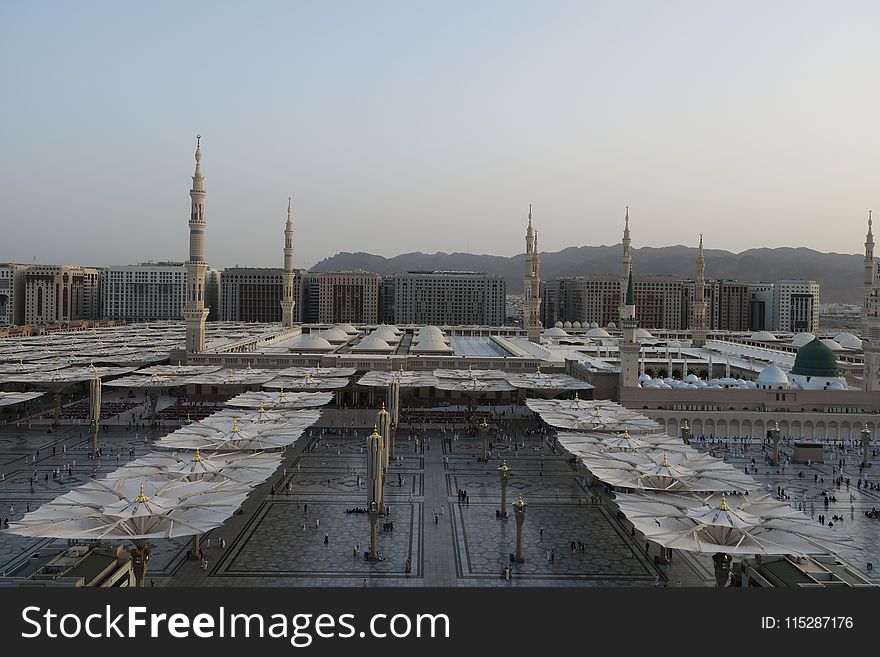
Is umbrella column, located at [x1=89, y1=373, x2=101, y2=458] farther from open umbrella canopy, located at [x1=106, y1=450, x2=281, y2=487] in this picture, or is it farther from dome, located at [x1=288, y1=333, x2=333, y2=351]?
dome, located at [x1=288, y1=333, x2=333, y2=351]

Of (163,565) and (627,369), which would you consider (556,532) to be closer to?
(163,565)

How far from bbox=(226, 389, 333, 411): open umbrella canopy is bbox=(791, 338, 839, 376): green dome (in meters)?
28.3

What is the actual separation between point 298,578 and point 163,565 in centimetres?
380

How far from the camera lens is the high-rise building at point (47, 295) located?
400ft

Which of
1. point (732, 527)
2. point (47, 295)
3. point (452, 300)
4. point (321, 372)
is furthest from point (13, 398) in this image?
point (452, 300)


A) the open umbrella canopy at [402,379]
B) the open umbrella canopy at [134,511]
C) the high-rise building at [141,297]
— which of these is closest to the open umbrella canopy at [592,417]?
the open umbrella canopy at [402,379]

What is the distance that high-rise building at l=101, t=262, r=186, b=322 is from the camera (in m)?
136

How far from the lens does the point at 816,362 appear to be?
1736 inches

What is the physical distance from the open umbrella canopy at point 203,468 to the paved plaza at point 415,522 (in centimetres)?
195

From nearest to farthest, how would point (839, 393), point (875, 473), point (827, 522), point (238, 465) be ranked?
point (238, 465) → point (827, 522) → point (875, 473) → point (839, 393)

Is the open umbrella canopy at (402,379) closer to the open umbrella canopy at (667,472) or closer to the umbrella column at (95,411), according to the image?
the umbrella column at (95,411)

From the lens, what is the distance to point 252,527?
907 inches

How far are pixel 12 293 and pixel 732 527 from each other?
128 metres

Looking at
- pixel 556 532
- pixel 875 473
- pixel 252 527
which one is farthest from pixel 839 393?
pixel 252 527
